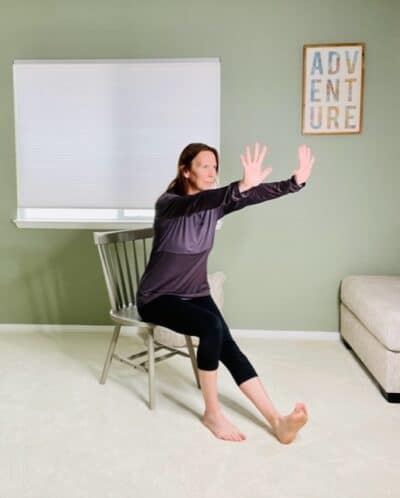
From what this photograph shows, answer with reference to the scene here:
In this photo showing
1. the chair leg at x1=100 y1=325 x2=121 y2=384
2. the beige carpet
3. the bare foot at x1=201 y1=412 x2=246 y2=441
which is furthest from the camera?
the chair leg at x1=100 y1=325 x2=121 y2=384

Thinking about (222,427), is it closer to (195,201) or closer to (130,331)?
(195,201)

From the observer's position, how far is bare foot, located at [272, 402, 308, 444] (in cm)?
204

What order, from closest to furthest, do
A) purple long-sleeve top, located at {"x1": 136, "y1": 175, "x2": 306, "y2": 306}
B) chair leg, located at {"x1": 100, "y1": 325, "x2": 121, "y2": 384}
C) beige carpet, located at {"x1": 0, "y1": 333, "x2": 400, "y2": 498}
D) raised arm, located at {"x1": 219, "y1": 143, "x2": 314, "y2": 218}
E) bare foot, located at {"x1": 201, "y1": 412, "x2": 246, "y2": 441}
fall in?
beige carpet, located at {"x1": 0, "y1": 333, "x2": 400, "y2": 498} → raised arm, located at {"x1": 219, "y1": 143, "x2": 314, "y2": 218} → bare foot, located at {"x1": 201, "y1": 412, "x2": 246, "y2": 441} → purple long-sleeve top, located at {"x1": 136, "y1": 175, "x2": 306, "y2": 306} → chair leg, located at {"x1": 100, "y1": 325, "x2": 121, "y2": 384}

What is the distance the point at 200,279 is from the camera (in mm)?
2465

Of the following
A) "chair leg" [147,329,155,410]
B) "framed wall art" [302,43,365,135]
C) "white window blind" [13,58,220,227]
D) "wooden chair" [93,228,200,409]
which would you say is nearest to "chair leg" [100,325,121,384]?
"wooden chair" [93,228,200,409]

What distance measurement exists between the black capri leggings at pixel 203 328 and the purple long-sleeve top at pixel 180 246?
0.05 meters

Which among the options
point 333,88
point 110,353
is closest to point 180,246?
point 110,353

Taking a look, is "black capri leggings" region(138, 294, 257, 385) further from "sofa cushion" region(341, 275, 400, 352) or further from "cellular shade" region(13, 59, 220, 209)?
"cellular shade" region(13, 59, 220, 209)

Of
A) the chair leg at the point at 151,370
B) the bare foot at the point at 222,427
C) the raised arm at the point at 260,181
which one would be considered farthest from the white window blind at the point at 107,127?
the bare foot at the point at 222,427

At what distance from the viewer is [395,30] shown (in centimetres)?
328

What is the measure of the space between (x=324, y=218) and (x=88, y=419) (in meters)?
2.00

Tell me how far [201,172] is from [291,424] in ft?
3.74

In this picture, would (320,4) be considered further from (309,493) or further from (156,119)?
(309,493)

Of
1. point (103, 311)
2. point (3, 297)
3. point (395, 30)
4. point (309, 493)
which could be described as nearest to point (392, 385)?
point (309, 493)
